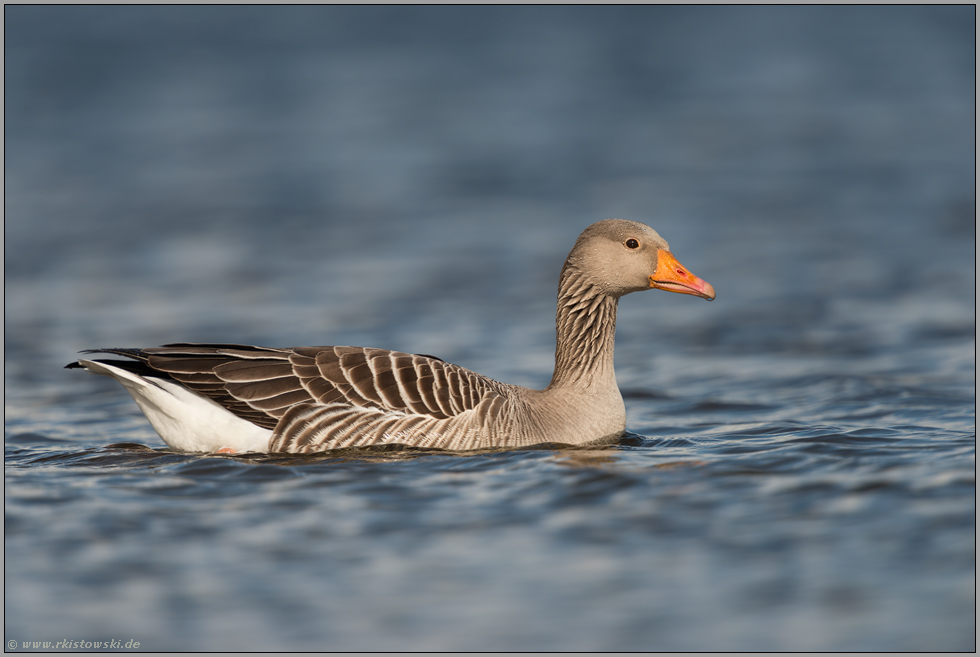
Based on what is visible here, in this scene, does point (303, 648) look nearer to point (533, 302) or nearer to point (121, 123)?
point (533, 302)

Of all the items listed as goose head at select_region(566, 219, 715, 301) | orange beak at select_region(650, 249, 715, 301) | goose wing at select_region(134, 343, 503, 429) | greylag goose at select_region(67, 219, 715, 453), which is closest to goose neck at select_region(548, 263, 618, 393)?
goose head at select_region(566, 219, 715, 301)

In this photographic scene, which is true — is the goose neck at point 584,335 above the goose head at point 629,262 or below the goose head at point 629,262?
below

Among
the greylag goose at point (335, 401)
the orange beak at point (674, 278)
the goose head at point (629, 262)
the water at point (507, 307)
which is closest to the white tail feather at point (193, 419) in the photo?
the greylag goose at point (335, 401)

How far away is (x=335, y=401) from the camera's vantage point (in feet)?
31.1

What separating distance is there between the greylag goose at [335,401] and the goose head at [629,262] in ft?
0.06

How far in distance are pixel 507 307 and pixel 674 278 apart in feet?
20.6

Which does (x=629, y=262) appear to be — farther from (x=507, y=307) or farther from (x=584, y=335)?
(x=507, y=307)

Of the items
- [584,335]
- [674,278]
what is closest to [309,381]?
[584,335]

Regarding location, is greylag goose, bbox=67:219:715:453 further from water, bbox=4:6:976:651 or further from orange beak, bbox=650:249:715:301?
water, bbox=4:6:976:651

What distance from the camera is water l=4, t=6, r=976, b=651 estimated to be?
6637 millimetres

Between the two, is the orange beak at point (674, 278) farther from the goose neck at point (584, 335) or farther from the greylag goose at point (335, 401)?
the goose neck at point (584, 335)

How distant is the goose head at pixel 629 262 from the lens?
10156mm

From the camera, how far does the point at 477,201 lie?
2177 cm

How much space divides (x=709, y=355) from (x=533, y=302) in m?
3.42
